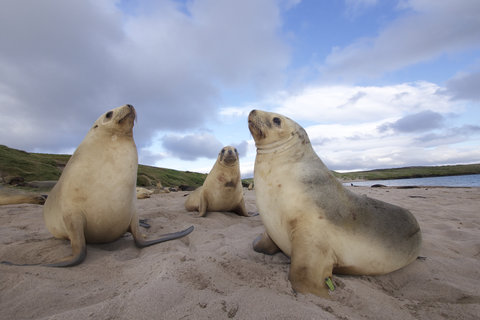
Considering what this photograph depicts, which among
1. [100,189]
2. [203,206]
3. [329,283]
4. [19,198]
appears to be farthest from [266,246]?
[19,198]

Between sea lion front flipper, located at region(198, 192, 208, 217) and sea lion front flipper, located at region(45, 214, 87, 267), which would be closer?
sea lion front flipper, located at region(45, 214, 87, 267)

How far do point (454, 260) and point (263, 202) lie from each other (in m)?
2.18

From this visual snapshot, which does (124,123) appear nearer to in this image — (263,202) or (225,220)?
(263,202)

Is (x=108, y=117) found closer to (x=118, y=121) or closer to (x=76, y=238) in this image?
(x=118, y=121)

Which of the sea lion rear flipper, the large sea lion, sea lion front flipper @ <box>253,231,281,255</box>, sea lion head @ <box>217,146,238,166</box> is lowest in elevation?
sea lion front flipper @ <box>253,231,281,255</box>

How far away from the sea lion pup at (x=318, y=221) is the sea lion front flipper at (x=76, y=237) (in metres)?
1.83

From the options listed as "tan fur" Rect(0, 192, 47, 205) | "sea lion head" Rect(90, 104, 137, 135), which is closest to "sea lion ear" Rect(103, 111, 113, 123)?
"sea lion head" Rect(90, 104, 137, 135)

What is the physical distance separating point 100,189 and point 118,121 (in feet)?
2.79

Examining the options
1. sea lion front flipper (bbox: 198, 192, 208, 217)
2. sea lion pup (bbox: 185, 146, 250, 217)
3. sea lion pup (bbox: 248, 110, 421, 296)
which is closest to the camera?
sea lion pup (bbox: 248, 110, 421, 296)

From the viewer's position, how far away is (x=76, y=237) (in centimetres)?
279

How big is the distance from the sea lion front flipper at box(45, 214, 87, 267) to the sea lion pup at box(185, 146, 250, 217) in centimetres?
308

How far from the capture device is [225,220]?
17.3 feet

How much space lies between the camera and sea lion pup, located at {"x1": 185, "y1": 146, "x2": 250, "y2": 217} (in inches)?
233

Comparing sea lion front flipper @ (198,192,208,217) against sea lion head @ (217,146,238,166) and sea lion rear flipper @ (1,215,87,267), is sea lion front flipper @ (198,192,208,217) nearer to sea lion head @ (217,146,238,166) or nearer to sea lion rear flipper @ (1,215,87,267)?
sea lion head @ (217,146,238,166)
